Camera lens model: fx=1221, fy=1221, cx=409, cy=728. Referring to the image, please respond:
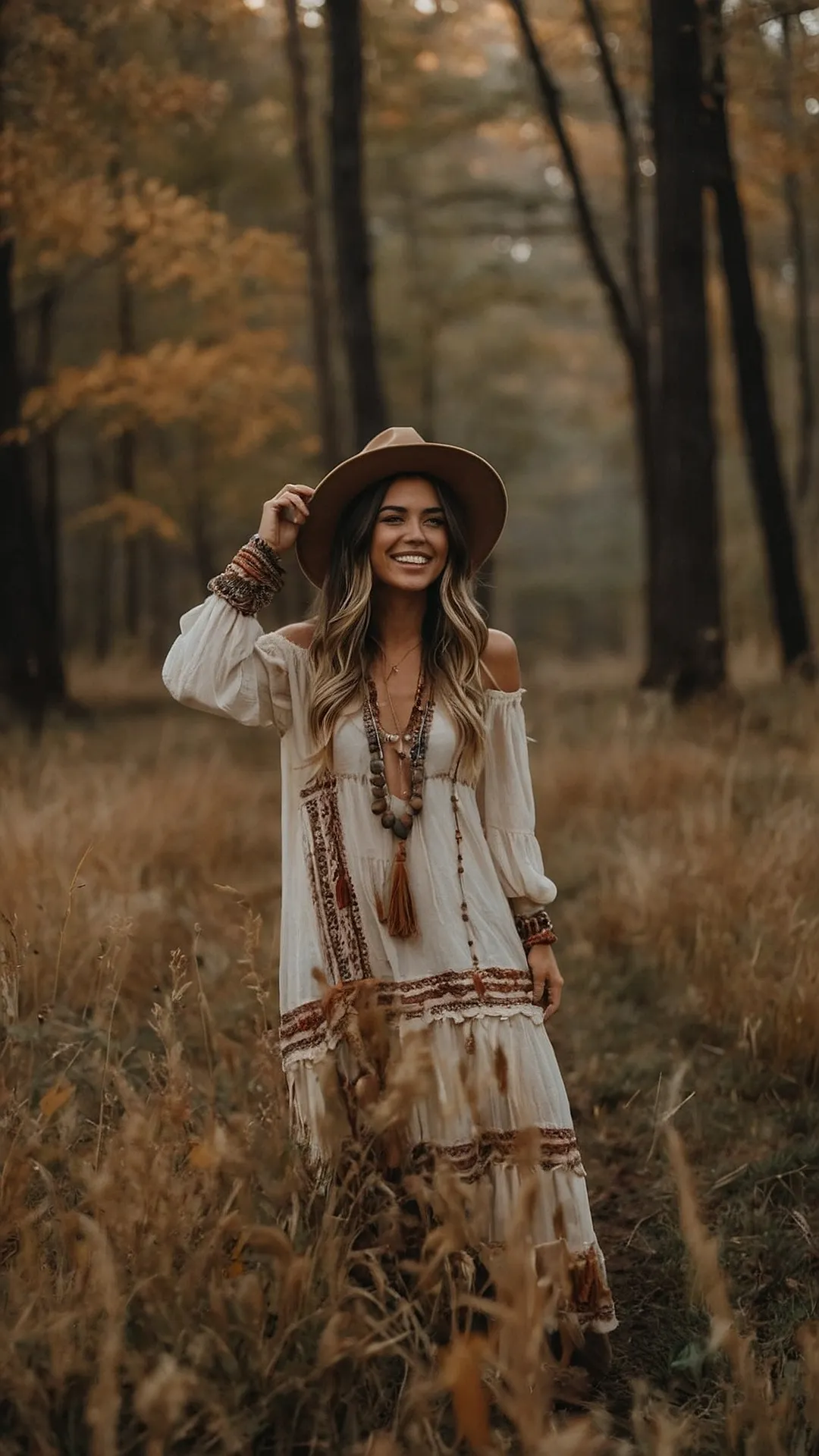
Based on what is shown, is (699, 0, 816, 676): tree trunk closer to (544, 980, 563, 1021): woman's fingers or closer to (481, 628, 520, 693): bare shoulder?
(481, 628, 520, 693): bare shoulder

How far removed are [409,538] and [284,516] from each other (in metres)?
0.29

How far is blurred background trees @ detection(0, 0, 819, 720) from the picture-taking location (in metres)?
8.62

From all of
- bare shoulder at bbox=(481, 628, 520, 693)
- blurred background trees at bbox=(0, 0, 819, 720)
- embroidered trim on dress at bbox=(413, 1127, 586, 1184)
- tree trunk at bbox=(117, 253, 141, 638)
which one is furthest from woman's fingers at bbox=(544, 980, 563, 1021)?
tree trunk at bbox=(117, 253, 141, 638)

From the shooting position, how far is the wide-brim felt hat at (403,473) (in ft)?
9.28

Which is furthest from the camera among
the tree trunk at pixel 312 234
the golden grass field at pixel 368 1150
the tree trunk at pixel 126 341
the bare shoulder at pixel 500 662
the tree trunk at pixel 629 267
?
the tree trunk at pixel 126 341

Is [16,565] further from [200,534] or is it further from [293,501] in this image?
[200,534]

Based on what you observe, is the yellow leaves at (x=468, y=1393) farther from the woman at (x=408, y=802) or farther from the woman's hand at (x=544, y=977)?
the woman's hand at (x=544, y=977)

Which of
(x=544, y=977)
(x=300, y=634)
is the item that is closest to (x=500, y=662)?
(x=300, y=634)

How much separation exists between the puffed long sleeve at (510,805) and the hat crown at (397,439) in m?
0.62

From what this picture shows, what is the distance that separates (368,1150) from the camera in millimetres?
2264

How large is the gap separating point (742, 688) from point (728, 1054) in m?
6.15

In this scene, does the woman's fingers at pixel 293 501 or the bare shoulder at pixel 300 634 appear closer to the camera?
the woman's fingers at pixel 293 501

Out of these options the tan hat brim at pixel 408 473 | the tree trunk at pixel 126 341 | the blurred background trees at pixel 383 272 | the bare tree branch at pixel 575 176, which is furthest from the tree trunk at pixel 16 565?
the tan hat brim at pixel 408 473

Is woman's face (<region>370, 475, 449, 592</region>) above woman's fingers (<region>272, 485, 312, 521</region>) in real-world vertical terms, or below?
below
